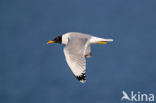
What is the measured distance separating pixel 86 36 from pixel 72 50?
17.8 inches

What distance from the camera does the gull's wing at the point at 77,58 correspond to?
4121 millimetres

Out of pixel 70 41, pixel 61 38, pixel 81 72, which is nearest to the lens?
pixel 81 72

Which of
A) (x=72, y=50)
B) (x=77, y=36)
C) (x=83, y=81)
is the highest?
(x=77, y=36)

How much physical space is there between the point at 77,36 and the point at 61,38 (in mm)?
347

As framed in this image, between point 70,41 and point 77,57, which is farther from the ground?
point 70,41

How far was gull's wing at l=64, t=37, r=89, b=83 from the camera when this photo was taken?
162 inches

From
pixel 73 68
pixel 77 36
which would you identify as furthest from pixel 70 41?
pixel 73 68

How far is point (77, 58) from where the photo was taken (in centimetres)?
418

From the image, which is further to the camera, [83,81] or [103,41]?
[103,41]

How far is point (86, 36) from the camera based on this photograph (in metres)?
4.70

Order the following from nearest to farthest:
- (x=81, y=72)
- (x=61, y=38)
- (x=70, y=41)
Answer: (x=81, y=72), (x=70, y=41), (x=61, y=38)

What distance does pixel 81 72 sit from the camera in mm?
4109

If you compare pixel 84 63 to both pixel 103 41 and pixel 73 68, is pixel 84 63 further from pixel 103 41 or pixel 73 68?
pixel 103 41

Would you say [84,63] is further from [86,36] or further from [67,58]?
[86,36]
